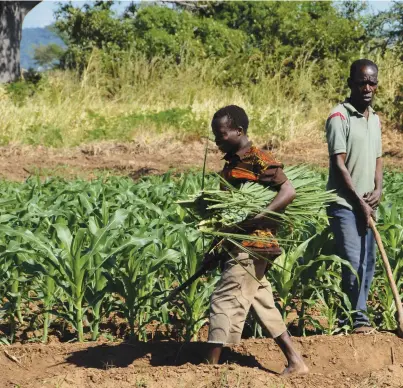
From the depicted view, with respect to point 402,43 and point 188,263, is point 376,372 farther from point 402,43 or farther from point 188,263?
point 402,43

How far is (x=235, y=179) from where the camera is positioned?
4.55m

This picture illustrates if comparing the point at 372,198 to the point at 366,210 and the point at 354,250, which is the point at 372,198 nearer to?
the point at 366,210

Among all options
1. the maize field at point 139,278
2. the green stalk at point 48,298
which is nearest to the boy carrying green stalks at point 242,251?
the maize field at point 139,278

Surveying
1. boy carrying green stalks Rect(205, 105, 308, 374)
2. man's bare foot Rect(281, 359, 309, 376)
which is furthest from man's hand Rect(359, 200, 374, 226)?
man's bare foot Rect(281, 359, 309, 376)

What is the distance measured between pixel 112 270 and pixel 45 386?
→ 1250 mm

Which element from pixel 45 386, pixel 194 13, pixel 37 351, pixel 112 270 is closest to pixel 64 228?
pixel 112 270

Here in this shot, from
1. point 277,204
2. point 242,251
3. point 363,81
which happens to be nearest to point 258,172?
point 277,204

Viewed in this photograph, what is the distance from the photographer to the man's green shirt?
532 centimetres

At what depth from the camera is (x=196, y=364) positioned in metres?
4.86

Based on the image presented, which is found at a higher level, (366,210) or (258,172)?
(258,172)

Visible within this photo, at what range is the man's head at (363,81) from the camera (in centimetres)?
525

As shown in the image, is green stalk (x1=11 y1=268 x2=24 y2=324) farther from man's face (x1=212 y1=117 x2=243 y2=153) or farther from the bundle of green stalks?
man's face (x1=212 y1=117 x2=243 y2=153)

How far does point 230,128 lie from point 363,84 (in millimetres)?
1212

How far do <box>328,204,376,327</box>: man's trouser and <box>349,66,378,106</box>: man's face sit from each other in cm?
67
